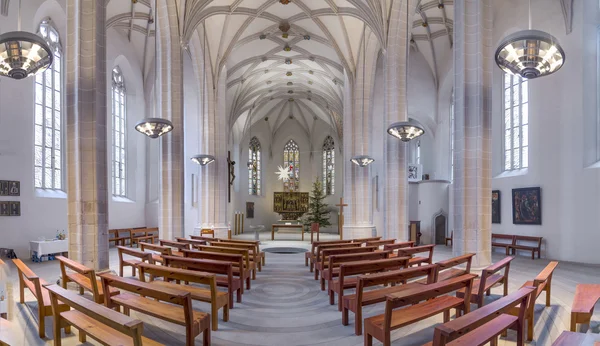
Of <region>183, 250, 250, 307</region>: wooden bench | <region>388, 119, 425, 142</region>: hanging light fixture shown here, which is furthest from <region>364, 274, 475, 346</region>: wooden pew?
<region>388, 119, 425, 142</region>: hanging light fixture

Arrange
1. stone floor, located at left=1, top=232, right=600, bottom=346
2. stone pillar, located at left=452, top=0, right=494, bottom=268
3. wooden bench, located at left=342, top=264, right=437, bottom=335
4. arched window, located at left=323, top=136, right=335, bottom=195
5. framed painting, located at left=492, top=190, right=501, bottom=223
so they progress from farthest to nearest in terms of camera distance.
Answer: arched window, located at left=323, top=136, right=335, bottom=195, framed painting, located at left=492, top=190, right=501, bottom=223, stone pillar, located at left=452, top=0, right=494, bottom=268, wooden bench, located at left=342, top=264, right=437, bottom=335, stone floor, located at left=1, top=232, right=600, bottom=346

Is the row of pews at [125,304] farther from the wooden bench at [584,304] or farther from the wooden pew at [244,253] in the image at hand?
the wooden bench at [584,304]

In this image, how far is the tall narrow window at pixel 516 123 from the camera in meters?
13.0

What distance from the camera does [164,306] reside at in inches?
177

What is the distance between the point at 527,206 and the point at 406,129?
6.09 metres

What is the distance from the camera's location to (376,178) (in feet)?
66.2

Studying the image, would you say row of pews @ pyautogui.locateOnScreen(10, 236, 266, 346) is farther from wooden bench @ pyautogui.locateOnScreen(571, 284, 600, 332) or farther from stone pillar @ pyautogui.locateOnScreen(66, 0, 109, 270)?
wooden bench @ pyautogui.locateOnScreen(571, 284, 600, 332)

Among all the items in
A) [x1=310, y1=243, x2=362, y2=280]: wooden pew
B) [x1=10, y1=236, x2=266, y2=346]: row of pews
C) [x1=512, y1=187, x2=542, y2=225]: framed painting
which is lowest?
[x1=310, y1=243, x2=362, y2=280]: wooden pew

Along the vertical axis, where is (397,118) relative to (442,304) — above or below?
above

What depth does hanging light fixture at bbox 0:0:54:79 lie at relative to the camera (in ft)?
18.4

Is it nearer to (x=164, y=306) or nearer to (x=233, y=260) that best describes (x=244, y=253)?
(x=233, y=260)

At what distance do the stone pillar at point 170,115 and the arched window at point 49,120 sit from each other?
168 inches

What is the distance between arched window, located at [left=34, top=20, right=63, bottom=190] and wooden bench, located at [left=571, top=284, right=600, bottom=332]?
14.7m

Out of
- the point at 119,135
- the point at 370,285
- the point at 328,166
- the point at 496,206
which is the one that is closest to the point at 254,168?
the point at 328,166
